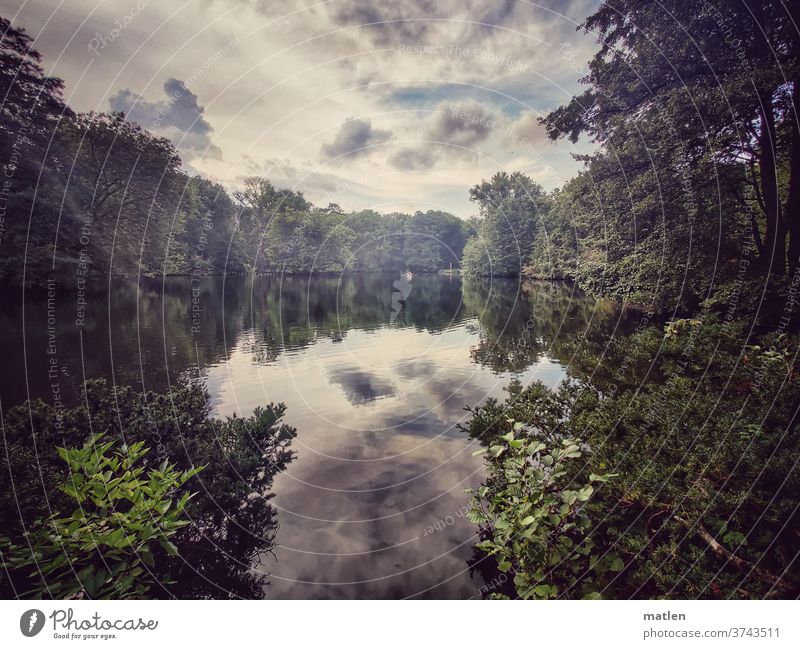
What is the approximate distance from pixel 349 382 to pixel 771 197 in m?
14.8

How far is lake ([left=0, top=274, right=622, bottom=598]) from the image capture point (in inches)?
213

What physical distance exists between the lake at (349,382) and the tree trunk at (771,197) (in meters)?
6.19

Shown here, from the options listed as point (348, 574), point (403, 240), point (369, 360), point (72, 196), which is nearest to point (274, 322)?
point (369, 360)

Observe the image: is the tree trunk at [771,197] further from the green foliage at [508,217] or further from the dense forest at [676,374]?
the green foliage at [508,217]

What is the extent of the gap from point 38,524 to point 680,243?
16.5m

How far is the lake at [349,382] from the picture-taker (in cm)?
542

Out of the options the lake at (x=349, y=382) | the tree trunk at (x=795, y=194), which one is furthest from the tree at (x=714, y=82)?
the lake at (x=349, y=382)

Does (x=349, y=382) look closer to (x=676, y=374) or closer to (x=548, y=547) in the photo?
(x=676, y=374)

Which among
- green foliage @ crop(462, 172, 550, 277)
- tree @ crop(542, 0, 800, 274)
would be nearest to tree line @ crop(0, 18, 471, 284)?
tree @ crop(542, 0, 800, 274)

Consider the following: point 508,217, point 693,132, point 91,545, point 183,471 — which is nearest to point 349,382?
point 183,471

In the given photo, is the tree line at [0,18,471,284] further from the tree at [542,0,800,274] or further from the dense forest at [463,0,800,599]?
the tree at [542,0,800,274]

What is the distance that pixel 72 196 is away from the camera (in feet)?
→ 86.3

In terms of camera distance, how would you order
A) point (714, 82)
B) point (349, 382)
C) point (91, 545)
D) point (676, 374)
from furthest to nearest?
point (349, 382) → point (714, 82) → point (676, 374) → point (91, 545)

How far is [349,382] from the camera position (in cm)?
1374
